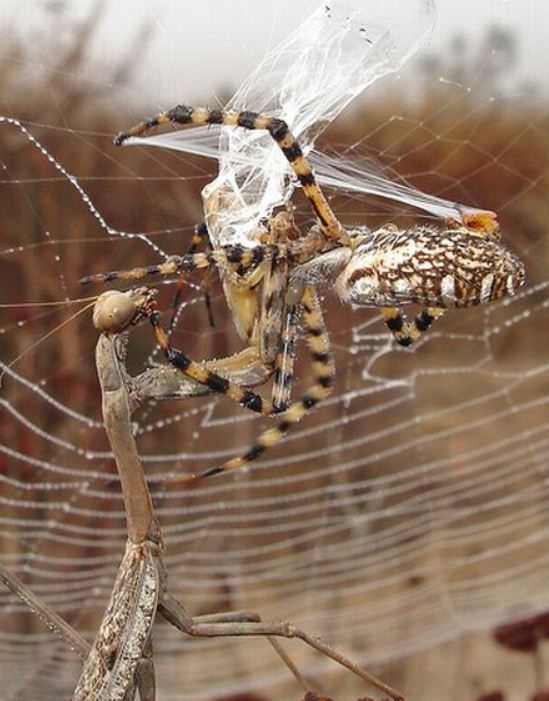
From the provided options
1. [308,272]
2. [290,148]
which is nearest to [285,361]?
[308,272]

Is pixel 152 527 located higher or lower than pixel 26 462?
lower

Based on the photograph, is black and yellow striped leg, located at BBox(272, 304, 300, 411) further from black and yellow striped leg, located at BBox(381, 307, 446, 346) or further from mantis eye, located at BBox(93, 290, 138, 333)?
mantis eye, located at BBox(93, 290, 138, 333)

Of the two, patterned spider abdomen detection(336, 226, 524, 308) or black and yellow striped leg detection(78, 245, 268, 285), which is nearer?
patterned spider abdomen detection(336, 226, 524, 308)

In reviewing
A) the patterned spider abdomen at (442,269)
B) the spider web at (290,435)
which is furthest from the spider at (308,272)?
the spider web at (290,435)

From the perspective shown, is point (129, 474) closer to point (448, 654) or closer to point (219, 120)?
Answer: point (219, 120)

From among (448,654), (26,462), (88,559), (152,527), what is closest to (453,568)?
(448,654)

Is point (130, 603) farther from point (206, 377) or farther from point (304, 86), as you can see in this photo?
point (304, 86)

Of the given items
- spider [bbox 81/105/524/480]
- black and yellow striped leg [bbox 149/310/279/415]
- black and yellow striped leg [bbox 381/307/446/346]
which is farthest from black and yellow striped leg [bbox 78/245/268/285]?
black and yellow striped leg [bbox 381/307/446/346]

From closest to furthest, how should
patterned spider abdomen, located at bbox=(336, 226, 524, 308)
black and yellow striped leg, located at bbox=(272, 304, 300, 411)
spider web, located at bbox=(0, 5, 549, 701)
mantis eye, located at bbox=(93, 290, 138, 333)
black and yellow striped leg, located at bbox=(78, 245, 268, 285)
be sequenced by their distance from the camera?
mantis eye, located at bbox=(93, 290, 138, 333)
patterned spider abdomen, located at bbox=(336, 226, 524, 308)
black and yellow striped leg, located at bbox=(78, 245, 268, 285)
black and yellow striped leg, located at bbox=(272, 304, 300, 411)
spider web, located at bbox=(0, 5, 549, 701)
